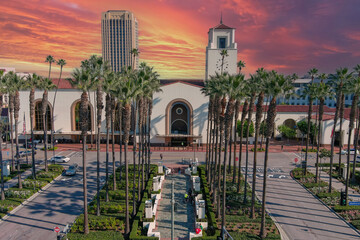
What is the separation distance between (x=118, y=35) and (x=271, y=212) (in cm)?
16922

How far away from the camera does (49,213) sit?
91.5 ft

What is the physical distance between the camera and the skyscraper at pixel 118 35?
17312cm

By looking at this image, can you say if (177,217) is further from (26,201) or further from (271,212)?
(26,201)

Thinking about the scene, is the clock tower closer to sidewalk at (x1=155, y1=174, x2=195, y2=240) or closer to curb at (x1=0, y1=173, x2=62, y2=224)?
sidewalk at (x1=155, y1=174, x2=195, y2=240)

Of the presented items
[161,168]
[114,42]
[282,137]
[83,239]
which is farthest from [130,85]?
[114,42]

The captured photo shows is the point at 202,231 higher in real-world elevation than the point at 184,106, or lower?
lower

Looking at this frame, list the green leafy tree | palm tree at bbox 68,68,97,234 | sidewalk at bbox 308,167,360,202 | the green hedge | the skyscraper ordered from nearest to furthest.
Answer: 1. the green hedge
2. palm tree at bbox 68,68,97,234
3. sidewalk at bbox 308,167,360,202
4. the green leafy tree
5. the skyscraper

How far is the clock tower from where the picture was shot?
6844cm

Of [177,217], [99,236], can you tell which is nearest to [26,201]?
[99,236]

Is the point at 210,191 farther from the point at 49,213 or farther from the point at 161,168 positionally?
the point at 49,213

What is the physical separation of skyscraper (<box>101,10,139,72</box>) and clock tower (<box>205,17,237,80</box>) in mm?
114071

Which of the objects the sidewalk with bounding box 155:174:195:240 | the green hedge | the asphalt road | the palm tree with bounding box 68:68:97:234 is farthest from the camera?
the sidewalk with bounding box 155:174:195:240

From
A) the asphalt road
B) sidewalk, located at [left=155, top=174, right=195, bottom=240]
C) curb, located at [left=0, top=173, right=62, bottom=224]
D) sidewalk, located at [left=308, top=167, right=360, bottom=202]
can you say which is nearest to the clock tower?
sidewalk, located at [left=308, top=167, right=360, bottom=202]

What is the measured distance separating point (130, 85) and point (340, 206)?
26.8 m
